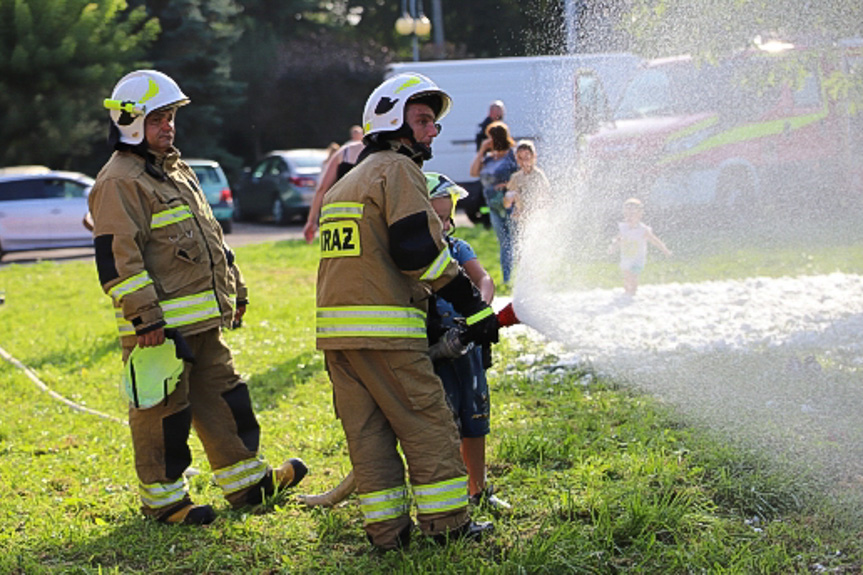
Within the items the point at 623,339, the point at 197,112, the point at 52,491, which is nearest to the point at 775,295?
the point at 623,339

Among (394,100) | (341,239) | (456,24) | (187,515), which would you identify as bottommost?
(187,515)

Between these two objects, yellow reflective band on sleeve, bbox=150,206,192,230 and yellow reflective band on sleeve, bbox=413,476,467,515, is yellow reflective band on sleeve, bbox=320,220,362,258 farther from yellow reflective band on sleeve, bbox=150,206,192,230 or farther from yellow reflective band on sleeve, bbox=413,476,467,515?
yellow reflective band on sleeve, bbox=413,476,467,515

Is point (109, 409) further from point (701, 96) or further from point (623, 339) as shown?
point (701, 96)

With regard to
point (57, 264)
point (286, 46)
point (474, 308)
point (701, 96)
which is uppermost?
point (286, 46)

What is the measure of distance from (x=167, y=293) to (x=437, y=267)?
1.28 m

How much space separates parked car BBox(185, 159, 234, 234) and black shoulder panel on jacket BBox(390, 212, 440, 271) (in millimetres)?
16147

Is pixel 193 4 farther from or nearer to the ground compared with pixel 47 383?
farther from the ground

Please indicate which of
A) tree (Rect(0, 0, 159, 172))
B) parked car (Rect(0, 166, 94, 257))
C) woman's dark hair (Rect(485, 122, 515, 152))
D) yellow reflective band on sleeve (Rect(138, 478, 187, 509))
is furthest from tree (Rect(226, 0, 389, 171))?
yellow reflective band on sleeve (Rect(138, 478, 187, 509))

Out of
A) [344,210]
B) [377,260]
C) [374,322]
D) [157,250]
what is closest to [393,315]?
[374,322]

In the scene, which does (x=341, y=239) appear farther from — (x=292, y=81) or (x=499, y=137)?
(x=292, y=81)

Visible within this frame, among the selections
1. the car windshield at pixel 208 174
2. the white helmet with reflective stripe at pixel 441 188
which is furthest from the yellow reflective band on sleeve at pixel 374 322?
the car windshield at pixel 208 174

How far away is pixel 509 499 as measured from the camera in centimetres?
452

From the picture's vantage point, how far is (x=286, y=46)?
105 feet

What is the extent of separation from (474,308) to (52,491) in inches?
100
